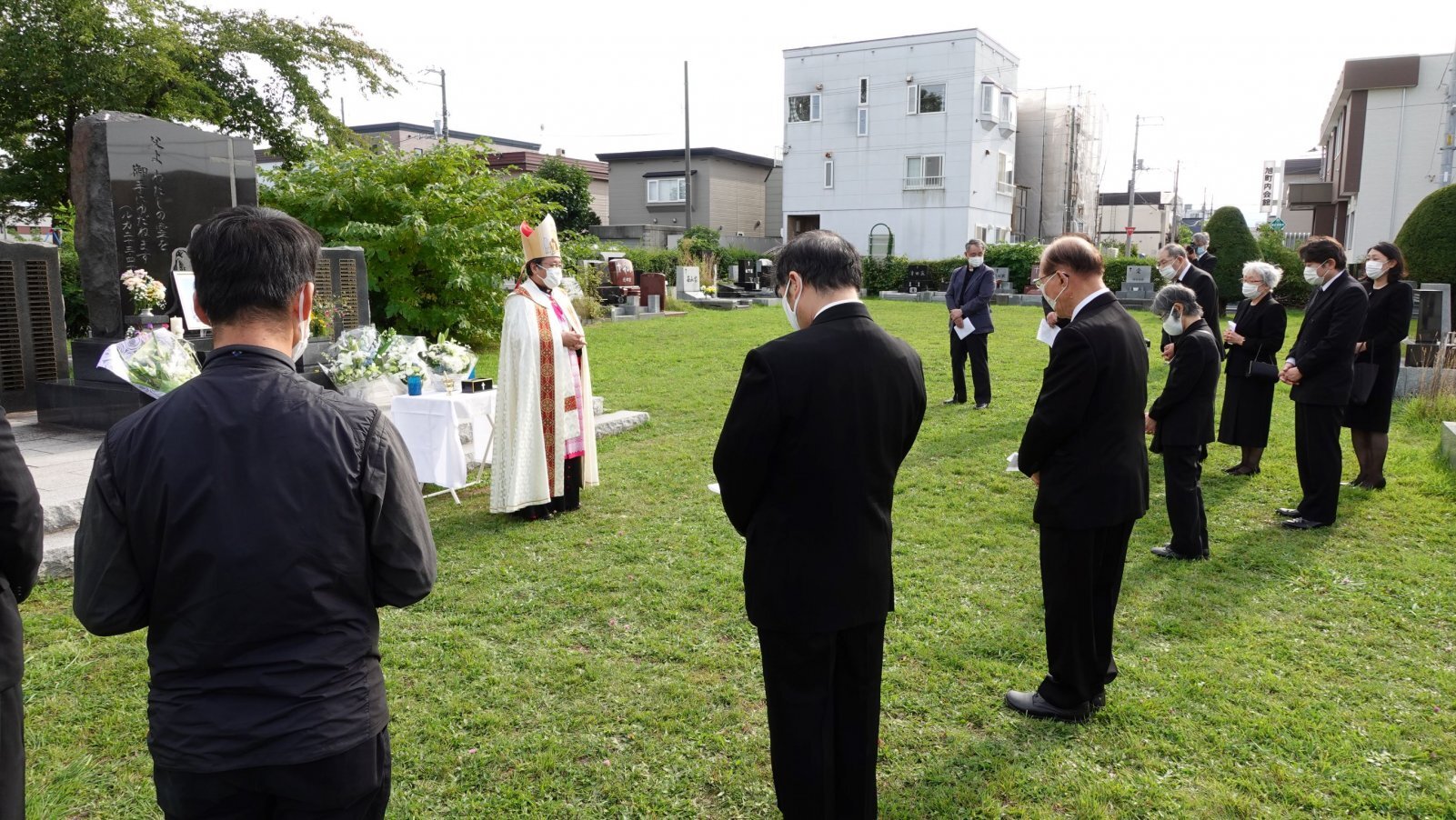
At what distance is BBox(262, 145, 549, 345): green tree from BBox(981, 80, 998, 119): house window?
28.8 meters

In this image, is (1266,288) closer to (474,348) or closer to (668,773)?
(668,773)

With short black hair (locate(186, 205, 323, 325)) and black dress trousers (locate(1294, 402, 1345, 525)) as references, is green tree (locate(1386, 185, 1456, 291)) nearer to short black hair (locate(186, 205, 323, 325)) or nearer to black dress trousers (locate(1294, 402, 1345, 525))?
black dress trousers (locate(1294, 402, 1345, 525))

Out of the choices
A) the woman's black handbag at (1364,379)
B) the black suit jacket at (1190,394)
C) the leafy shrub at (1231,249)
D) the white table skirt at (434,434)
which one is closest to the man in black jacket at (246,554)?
the white table skirt at (434,434)

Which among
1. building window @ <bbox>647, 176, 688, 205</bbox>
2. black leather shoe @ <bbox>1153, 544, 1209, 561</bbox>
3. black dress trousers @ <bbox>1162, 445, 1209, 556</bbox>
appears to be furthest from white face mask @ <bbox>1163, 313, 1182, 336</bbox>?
building window @ <bbox>647, 176, 688, 205</bbox>

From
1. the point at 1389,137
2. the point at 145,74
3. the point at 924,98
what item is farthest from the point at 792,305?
the point at 924,98

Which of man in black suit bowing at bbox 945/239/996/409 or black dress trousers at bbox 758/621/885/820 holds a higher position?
man in black suit bowing at bbox 945/239/996/409

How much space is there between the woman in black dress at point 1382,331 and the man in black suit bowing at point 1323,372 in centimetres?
77

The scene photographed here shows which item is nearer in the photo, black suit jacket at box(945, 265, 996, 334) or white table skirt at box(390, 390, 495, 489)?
white table skirt at box(390, 390, 495, 489)

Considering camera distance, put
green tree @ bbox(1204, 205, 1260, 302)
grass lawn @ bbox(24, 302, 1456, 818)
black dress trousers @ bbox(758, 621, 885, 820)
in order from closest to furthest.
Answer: black dress trousers @ bbox(758, 621, 885, 820), grass lawn @ bbox(24, 302, 1456, 818), green tree @ bbox(1204, 205, 1260, 302)

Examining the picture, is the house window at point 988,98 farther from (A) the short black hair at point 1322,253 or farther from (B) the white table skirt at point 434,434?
(B) the white table skirt at point 434,434

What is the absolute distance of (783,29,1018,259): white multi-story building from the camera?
3859 centimetres

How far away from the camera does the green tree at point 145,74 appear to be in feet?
49.1

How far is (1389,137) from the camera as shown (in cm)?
3100

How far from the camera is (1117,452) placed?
370 cm
